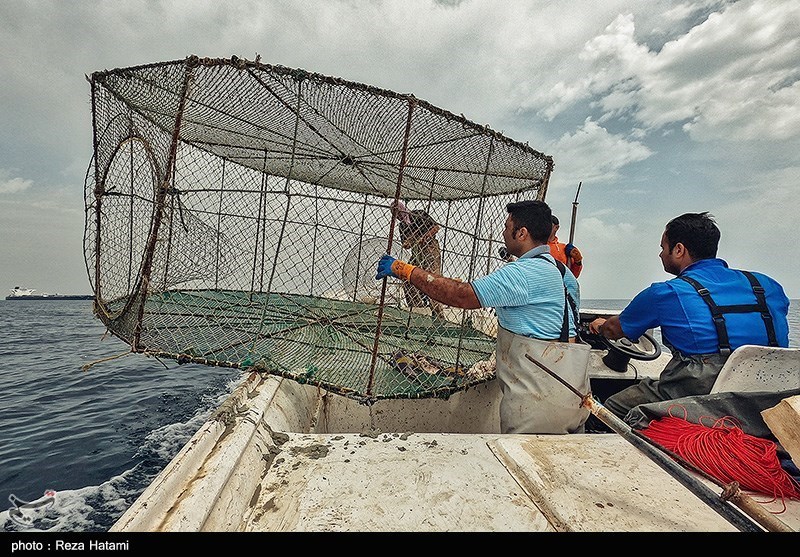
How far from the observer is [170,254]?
15.5 feet

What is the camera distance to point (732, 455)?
1559 mm

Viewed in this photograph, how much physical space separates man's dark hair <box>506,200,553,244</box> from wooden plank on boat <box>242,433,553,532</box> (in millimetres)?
1324

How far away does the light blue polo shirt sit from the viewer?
7.36 ft

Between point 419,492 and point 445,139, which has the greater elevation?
point 445,139

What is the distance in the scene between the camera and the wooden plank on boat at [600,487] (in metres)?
1.35

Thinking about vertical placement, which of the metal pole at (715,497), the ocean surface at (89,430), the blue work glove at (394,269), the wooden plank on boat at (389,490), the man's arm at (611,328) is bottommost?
the ocean surface at (89,430)

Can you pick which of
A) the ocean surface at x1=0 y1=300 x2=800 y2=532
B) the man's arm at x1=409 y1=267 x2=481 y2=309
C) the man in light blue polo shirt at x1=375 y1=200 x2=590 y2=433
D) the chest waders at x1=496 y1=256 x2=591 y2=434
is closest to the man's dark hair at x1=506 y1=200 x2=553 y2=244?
the man in light blue polo shirt at x1=375 y1=200 x2=590 y2=433

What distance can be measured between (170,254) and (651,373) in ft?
17.4

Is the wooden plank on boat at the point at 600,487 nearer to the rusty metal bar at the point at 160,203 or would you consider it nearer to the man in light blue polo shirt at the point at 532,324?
the man in light blue polo shirt at the point at 532,324

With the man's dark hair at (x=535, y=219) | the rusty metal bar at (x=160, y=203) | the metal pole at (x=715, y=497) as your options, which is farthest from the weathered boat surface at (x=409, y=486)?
the man's dark hair at (x=535, y=219)

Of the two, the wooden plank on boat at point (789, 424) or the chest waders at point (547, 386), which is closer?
the wooden plank on boat at point (789, 424)

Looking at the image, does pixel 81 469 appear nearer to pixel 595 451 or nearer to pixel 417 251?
pixel 417 251

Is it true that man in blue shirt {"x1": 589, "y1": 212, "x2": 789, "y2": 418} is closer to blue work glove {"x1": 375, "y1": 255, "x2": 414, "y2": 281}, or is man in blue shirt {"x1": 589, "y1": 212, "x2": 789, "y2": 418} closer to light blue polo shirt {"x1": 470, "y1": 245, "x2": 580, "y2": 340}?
light blue polo shirt {"x1": 470, "y1": 245, "x2": 580, "y2": 340}

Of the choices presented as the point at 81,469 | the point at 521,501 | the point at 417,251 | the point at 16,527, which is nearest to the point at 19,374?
the point at 81,469
